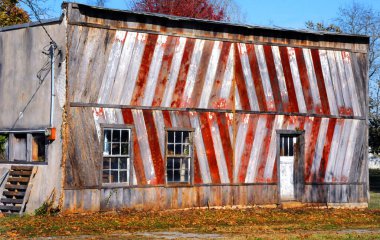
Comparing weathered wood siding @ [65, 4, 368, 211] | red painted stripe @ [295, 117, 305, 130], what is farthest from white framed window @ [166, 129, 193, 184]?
red painted stripe @ [295, 117, 305, 130]

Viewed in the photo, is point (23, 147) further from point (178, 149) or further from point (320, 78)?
point (320, 78)

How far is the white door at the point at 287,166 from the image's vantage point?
3017 centimetres

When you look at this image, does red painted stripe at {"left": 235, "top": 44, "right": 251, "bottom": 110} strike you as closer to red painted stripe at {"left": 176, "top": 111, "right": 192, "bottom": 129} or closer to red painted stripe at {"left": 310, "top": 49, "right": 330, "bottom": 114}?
red painted stripe at {"left": 176, "top": 111, "right": 192, "bottom": 129}

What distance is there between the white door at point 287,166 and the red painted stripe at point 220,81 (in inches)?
108

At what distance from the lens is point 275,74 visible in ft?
97.8

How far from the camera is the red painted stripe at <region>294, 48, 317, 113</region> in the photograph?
30312 mm

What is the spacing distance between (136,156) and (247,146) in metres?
4.27

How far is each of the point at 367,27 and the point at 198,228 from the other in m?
34.2

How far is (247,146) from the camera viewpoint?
29.2m

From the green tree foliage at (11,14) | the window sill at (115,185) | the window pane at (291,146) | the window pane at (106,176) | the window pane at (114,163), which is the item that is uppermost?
the green tree foliage at (11,14)

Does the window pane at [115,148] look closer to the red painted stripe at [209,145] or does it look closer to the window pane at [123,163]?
the window pane at [123,163]

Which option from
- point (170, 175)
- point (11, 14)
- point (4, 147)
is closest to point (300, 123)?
point (170, 175)

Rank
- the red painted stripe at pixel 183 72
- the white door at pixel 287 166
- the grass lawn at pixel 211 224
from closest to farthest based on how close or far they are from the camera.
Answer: the grass lawn at pixel 211 224 < the red painted stripe at pixel 183 72 < the white door at pixel 287 166

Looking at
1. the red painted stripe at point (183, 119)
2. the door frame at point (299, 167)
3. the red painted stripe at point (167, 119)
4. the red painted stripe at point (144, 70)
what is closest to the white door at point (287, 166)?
the door frame at point (299, 167)
